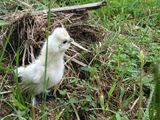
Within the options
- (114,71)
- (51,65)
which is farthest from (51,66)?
(114,71)

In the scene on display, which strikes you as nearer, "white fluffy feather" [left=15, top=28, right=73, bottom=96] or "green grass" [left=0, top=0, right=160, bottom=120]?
"white fluffy feather" [left=15, top=28, right=73, bottom=96]

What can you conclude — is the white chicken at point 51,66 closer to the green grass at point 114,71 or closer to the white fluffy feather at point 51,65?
the white fluffy feather at point 51,65

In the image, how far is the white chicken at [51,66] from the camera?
7.99 ft

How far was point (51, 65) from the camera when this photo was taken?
248cm

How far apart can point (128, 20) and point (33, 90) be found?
1.61 metres

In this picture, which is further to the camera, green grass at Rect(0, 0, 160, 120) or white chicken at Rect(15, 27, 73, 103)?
green grass at Rect(0, 0, 160, 120)

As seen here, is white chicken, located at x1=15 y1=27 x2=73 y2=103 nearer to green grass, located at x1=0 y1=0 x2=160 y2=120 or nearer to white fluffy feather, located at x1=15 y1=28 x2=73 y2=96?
white fluffy feather, located at x1=15 y1=28 x2=73 y2=96

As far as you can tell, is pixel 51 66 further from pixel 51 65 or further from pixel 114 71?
pixel 114 71

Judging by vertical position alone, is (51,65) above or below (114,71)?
above

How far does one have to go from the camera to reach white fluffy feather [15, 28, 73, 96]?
7.99ft

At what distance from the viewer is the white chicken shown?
2.44 m

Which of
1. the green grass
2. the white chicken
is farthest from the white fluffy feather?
the green grass

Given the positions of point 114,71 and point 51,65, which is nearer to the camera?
point 51,65

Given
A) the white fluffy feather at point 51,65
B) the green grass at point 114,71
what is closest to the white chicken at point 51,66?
the white fluffy feather at point 51,65
